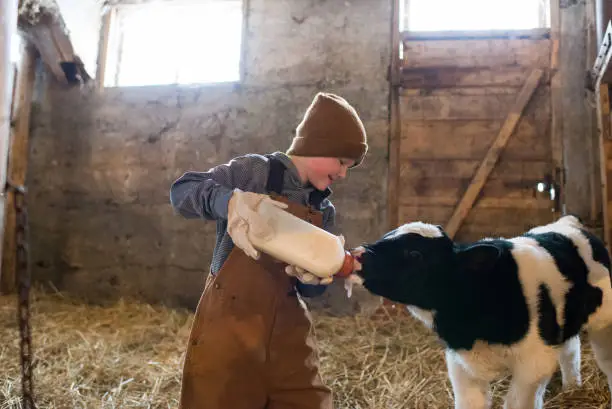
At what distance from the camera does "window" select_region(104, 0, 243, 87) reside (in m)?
5.64

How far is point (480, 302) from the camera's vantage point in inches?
93.7

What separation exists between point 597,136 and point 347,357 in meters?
3.08

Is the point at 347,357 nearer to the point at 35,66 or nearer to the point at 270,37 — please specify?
the point at 270,37

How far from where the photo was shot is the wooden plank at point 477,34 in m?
4.91

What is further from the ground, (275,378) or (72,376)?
(275,378)

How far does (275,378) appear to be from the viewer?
1.98 m

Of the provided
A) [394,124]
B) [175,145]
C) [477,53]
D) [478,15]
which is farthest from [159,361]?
[478,15]

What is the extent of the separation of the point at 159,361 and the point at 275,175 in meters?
2.27

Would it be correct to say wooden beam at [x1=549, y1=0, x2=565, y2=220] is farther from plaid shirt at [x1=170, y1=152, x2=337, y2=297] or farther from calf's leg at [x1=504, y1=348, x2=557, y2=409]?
plaid shirt at [x1=170, y1=152, x2=337, y2=297]

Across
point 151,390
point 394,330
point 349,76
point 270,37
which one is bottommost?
point 151,390

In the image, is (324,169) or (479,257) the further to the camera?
(479,257)

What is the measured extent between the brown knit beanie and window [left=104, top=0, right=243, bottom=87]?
141 inches

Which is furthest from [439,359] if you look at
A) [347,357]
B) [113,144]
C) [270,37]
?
[113,144]

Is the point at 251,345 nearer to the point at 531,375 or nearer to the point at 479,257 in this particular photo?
the point at 479,257
